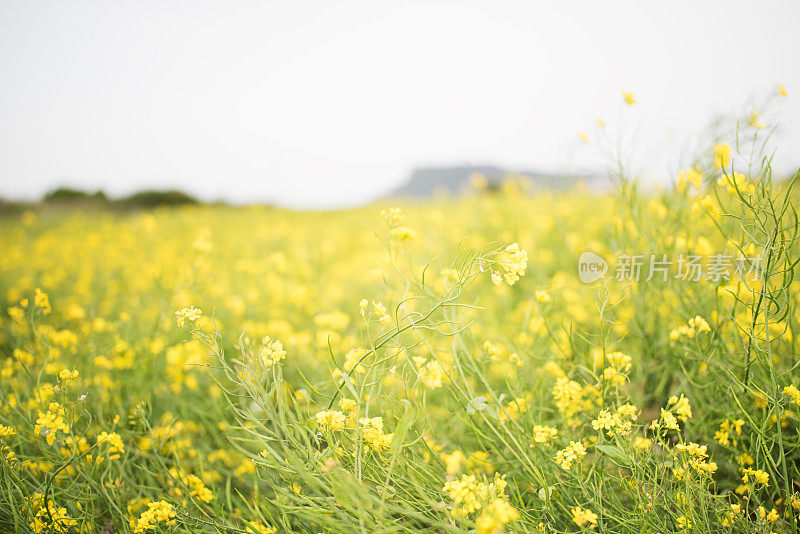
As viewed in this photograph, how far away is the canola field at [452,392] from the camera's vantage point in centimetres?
97

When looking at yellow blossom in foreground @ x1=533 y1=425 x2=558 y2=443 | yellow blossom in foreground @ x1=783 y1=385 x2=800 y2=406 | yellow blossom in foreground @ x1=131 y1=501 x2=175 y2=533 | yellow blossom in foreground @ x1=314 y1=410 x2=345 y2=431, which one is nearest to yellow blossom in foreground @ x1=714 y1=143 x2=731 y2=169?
yellow blossom in foreground @ x1=783 y1=385 x2=800 y2=406

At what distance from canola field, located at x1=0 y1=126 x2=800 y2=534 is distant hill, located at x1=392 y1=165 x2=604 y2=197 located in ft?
1.71

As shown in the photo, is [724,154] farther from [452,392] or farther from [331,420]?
[331,420]

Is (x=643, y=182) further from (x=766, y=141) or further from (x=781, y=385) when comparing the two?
(x=781, y=385)

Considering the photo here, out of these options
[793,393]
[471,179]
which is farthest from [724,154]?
[471,179]

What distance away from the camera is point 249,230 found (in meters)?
7.60

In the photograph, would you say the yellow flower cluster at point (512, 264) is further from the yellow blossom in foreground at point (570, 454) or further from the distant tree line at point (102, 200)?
the distant tree line at point (102, 200)

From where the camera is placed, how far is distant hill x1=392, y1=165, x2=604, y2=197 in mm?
3261

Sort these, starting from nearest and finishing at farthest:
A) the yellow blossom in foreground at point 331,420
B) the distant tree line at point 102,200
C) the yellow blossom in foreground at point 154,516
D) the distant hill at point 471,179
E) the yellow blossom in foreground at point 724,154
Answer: the yellow blossom in foreground at point 331,420 → the yellow blossom in foreground at point 154,516 → the yellow blossom in foreground at point 724,154 → the distant hill at point 471,179 → the distant tree line at point 102,200

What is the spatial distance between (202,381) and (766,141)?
7.72 feet

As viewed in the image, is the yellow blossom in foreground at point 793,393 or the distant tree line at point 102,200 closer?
the yellow blossom in foreground at point 793,393

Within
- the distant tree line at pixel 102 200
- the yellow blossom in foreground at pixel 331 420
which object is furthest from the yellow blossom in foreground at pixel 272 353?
the distant tree line at pixel 102 200

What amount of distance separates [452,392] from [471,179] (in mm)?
4460

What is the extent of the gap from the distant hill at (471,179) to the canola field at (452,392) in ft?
1.71
